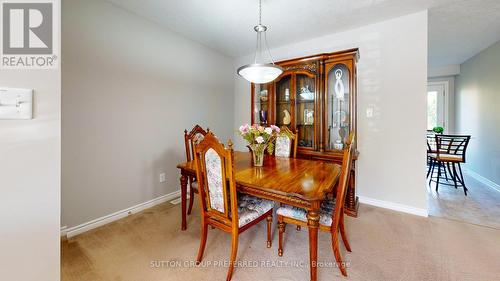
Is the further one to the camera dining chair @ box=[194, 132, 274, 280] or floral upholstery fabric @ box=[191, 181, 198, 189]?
floral upholstery fabric @ box=[191, 181, 198, 189]

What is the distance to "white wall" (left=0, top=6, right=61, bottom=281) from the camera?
0.68m

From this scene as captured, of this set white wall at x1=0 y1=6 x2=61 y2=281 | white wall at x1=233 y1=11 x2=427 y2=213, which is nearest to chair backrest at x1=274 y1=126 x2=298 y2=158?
white wall at x1=233 y1=11 x2=427 y2=213

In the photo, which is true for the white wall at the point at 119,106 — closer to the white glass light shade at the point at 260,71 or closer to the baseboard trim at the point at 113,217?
the baseboard trim at the point at 113,217

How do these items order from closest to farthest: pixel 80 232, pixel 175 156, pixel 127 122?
pixel 80 232, pixel 127 122, pixel 175 156

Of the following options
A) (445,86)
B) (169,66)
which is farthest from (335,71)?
(445,86)

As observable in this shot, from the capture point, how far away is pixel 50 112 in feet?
2.40

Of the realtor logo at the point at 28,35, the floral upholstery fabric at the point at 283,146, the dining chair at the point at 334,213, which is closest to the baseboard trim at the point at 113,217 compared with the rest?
the floral upholstery fabric at the point at 283,146

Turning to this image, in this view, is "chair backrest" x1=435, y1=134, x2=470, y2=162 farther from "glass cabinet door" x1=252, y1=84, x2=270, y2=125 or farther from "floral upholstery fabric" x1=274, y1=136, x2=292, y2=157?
"glass cabinet door" x1=252, y1=84, x2=270, y2=125

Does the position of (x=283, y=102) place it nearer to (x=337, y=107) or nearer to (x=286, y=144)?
(x=337, y=107)

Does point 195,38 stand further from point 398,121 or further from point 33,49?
point 398,121

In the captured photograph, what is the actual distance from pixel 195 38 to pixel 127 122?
167 cm

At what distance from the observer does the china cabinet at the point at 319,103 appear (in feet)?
8.68

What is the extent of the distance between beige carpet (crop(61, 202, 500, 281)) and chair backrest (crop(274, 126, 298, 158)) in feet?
2.90

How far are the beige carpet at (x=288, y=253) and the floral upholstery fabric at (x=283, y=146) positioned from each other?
2.90ft
